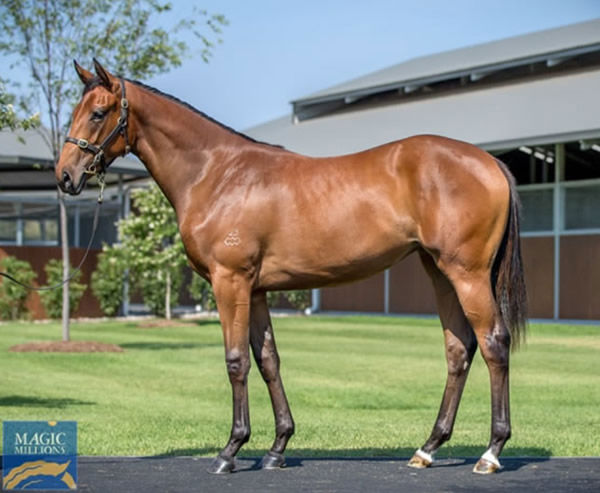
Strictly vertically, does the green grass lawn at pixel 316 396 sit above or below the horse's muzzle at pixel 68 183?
below

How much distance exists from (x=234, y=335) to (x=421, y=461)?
155 cm

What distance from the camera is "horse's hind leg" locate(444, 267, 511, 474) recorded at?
21.6ft

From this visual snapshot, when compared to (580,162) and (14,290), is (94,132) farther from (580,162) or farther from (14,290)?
(580,162)

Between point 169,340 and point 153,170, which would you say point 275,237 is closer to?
point 153,170

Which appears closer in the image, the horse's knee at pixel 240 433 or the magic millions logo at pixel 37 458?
the magic millions logo at pixel 37 458

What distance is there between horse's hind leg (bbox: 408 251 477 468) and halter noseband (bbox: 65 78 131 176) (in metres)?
2.29

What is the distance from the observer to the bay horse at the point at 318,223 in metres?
6.65

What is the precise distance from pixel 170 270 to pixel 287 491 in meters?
24.7

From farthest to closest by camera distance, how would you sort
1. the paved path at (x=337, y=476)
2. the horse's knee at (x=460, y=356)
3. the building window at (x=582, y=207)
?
the building window at (x=582, y=207) < the horse's knee at (x=460, y=356) < the paved path at (x=337, y=476)

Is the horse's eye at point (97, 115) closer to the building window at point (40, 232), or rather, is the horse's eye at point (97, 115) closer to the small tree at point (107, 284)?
the small tree at point (107, 284)

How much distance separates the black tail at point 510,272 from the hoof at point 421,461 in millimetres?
944

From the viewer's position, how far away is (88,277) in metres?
31.9

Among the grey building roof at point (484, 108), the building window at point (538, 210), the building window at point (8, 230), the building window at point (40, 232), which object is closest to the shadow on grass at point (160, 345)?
the grey building roof at point (484, 108)

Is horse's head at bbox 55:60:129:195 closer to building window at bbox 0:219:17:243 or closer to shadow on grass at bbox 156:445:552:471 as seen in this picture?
shadow on grass at bbox 156:445:552:471
